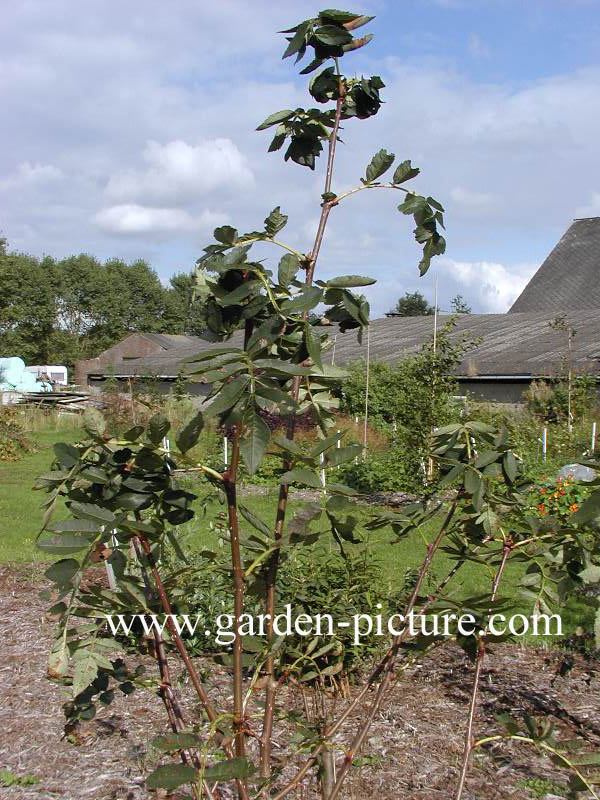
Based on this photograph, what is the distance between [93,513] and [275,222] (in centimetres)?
67

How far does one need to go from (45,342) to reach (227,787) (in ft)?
172

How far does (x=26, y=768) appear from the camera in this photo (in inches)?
129

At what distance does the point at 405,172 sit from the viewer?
1840 millimetres

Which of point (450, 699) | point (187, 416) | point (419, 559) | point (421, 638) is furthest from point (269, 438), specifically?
point (419, 559)

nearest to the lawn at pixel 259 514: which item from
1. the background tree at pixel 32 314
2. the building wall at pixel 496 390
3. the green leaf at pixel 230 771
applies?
the green leaf at pixel 230 771

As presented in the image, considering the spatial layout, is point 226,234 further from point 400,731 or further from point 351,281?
point 400,731

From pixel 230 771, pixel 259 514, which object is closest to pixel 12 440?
pixel 259 514

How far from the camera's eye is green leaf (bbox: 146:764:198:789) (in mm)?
1465

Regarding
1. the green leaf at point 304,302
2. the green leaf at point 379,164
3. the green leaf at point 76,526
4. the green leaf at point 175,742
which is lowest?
the green leaf at point 175,742

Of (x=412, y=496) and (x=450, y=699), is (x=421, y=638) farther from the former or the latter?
(x=412, y=496)

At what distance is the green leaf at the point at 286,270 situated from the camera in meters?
1.69

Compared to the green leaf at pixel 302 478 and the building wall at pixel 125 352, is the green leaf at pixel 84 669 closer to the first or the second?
the green leaf at pixel 302 478

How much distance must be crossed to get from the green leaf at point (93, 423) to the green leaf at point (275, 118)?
0.71 metres

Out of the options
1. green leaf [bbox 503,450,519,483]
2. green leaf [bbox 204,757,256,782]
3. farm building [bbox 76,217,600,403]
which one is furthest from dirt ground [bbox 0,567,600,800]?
farm building [bbox 76,217,600,403]
